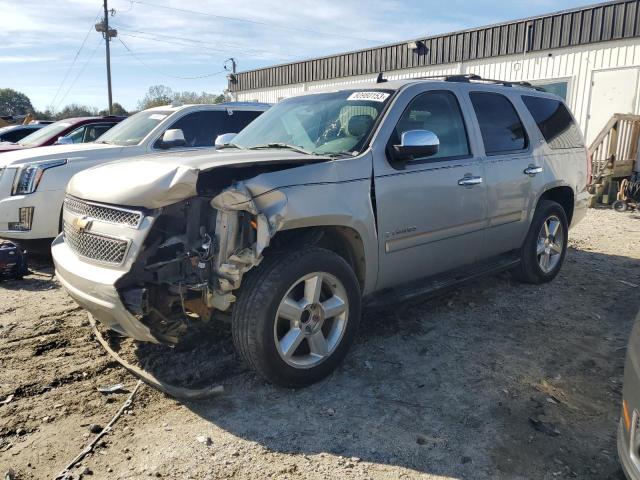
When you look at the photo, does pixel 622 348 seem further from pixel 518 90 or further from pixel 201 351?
pixel 201 351

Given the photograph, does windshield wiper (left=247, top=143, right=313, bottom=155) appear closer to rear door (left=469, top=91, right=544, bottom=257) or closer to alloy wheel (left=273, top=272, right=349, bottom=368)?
alloy wheel (left=273, top=272, right=349, bottom=368)

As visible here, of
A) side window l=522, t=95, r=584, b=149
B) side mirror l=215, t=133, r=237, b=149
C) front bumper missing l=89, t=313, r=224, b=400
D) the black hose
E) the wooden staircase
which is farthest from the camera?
the wooden staircase

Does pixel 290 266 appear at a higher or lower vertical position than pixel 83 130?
lower

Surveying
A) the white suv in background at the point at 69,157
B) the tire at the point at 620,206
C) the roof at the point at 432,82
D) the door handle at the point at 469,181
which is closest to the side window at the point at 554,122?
the roof at the point at 432,82

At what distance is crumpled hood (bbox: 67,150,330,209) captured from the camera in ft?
9.73

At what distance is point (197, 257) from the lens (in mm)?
3084

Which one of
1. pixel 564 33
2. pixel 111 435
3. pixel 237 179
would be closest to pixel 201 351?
pixel 111 435

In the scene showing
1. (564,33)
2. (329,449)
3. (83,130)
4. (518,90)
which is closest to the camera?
(329,449)

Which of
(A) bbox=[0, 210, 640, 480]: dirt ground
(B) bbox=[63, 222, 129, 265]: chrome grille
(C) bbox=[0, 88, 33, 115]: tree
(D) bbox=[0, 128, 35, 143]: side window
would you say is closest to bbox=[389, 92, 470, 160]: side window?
(A) bbox=[0, 210, 640, 480]: dirt ground

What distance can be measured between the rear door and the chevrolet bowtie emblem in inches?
125

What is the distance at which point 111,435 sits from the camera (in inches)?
116

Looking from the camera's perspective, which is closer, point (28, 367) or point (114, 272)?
point (114, 272)

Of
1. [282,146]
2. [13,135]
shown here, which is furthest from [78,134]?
[282,146]

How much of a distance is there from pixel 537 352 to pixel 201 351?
2.56 meters
